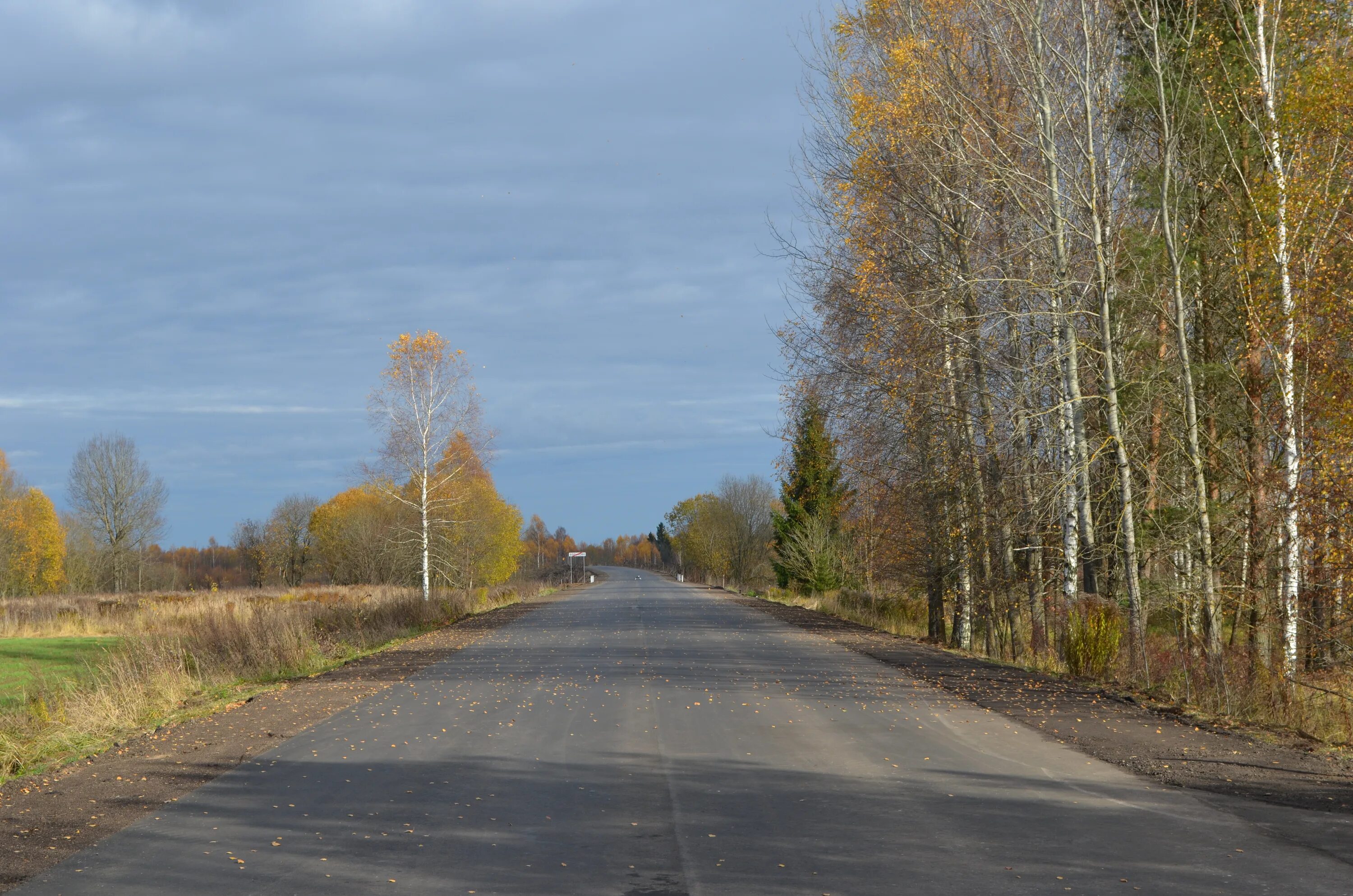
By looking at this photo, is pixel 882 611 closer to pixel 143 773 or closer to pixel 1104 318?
pixel 1104 318

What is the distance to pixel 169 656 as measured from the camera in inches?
696

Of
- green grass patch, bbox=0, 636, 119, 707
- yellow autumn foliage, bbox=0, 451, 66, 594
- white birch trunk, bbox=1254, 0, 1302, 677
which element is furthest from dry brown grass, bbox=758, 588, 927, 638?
yellow autumn foliage, bbox=0, 451, 66, 594

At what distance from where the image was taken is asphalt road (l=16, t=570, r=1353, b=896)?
5906mm

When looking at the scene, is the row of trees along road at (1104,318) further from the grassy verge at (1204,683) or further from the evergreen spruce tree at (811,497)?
the evergreen spruce tree at (811,497)

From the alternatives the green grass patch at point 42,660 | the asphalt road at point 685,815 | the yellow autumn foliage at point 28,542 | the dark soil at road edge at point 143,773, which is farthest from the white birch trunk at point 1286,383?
the yellow autumn foliage at point 28,542

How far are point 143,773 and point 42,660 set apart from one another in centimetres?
2321

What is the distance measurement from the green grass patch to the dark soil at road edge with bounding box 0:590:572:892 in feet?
14.4

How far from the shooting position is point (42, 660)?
1137 inches

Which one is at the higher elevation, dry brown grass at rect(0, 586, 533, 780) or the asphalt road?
the asphalt road

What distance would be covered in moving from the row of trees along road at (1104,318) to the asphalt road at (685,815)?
499cm

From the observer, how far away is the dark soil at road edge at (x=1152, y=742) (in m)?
8.27

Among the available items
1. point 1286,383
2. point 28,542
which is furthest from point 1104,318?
point 28,542

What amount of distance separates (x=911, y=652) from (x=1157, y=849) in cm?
1525

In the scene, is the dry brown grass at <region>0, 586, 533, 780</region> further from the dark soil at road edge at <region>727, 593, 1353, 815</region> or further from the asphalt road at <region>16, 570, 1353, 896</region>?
the dark soil at road edge at <region>727, 593, 1353, 815</region>
